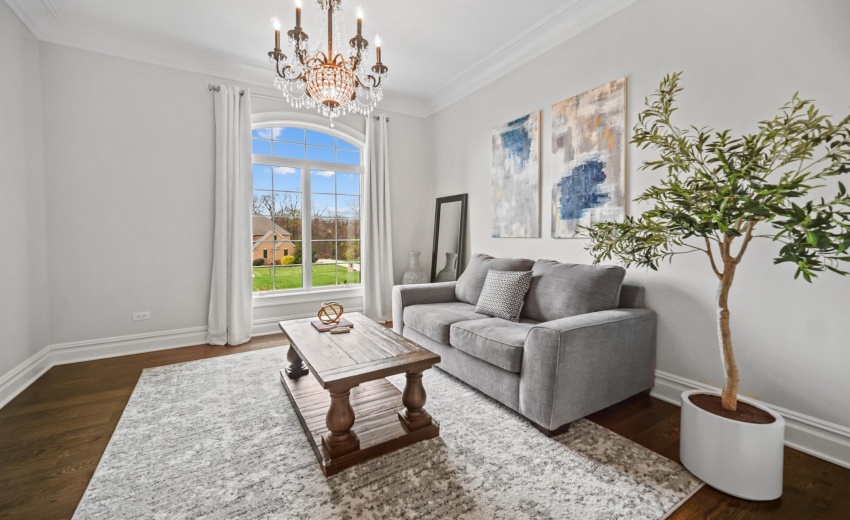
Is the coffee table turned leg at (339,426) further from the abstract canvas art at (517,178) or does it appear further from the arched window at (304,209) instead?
the arched window at (304,209)

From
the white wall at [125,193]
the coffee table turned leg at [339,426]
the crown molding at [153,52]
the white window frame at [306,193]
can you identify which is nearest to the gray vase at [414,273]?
the white window frame at [306,193]

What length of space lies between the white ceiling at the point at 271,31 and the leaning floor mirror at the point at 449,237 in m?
1.47

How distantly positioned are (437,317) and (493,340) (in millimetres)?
690

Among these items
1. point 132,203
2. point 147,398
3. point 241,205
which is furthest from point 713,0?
point 132,203

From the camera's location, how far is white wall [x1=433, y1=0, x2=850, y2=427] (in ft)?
6.03

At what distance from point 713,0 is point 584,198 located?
4.55 ft

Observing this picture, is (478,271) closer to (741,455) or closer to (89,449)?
(741,455)

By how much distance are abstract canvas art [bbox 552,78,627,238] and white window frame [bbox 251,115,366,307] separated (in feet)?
8.25

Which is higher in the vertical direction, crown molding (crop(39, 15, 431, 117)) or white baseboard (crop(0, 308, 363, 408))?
crown molding (crop(39, 15, 431, 117))

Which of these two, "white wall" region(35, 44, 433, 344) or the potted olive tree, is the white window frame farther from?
the potted olive tree

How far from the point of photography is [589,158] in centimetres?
290

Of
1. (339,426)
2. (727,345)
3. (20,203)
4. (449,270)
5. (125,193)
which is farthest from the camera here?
(449,270)

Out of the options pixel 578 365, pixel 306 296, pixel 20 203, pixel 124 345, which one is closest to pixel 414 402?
pixel 578 365

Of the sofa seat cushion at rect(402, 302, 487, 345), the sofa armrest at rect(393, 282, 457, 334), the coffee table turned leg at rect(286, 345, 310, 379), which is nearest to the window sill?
the sofa armrest at rect(393, 282, 457, 334)
